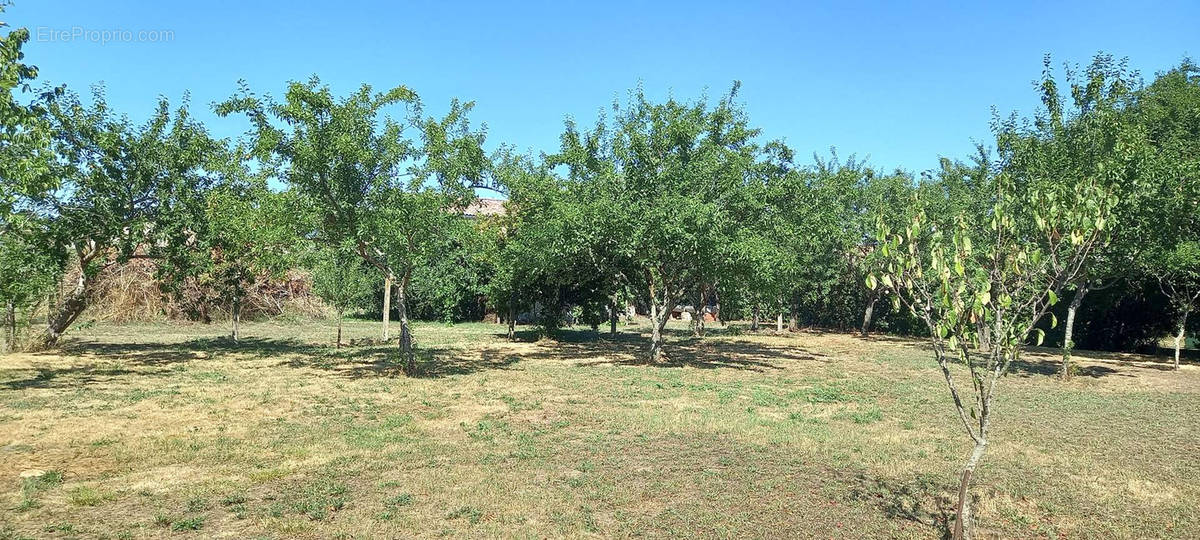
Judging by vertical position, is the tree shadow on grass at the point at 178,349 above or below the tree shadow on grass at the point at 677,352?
below

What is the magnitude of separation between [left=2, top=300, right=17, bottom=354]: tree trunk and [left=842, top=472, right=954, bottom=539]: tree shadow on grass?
21.4 metres

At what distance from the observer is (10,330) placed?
63.0 ft

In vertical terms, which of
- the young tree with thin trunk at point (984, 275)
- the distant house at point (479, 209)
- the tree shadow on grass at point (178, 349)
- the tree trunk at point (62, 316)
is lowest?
the tree shadow on grass at point (178, 349)

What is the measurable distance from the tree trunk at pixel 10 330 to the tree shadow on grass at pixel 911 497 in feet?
70.1

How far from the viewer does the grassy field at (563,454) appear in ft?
21.2

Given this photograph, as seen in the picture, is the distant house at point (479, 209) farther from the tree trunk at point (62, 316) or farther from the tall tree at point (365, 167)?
the tree trunk at point (62, 316)

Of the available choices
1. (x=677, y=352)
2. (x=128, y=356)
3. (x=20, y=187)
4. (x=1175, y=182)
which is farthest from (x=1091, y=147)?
(x=128, y=356)

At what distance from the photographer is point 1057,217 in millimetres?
5289

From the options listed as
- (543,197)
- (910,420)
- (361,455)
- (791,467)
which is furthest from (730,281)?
(361,455)

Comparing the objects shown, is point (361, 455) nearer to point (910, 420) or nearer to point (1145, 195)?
point (910, 420)

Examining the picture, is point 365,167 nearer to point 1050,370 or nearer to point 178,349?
point 178,349

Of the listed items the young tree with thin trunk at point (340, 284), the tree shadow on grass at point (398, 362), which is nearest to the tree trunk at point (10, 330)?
the tree shadow on grass at point (398, 362)

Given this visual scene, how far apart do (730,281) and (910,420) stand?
782cm

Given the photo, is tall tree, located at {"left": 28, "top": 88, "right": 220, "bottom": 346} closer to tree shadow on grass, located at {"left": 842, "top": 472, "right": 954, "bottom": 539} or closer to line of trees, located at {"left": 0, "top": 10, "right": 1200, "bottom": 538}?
line of trees, located at {"left": 0, "top": 10, "right": 1200, "bottom": 538}
